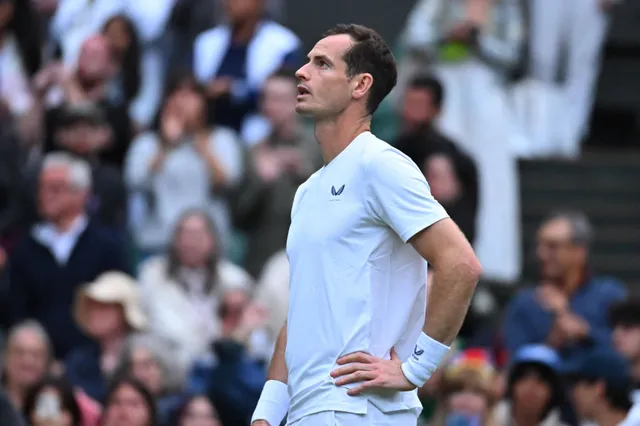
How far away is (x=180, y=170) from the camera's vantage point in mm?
11094

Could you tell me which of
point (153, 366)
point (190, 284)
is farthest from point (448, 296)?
point (190, 284)

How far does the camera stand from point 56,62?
1286 centimetres

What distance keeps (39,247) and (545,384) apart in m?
3.21

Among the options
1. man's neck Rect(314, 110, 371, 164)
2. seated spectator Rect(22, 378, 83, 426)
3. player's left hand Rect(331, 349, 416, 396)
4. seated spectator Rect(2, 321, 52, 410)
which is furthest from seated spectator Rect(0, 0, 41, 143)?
player's left hand Rect(331, 349, 416, 396)

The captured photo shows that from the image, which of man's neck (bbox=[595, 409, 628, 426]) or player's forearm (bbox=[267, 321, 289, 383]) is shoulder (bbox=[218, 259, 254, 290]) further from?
player's forearm (bbox=[267, 321, 289, 383])

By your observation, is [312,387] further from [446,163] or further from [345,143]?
[446,163]

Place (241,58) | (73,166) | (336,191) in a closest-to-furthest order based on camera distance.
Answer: (336,191), (73,166), (241,58)

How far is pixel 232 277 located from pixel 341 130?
16.9 ft

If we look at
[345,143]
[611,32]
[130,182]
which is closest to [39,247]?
[130,182]

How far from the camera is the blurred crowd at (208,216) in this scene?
9.42 metres

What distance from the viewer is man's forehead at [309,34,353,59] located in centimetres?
518

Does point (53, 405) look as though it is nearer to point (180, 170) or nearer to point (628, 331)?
point (180, 170)

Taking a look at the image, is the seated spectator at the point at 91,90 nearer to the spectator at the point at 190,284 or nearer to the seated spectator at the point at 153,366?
the spectator at the point at 190,284

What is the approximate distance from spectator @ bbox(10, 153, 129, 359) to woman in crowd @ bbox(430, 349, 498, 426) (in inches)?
85.4
